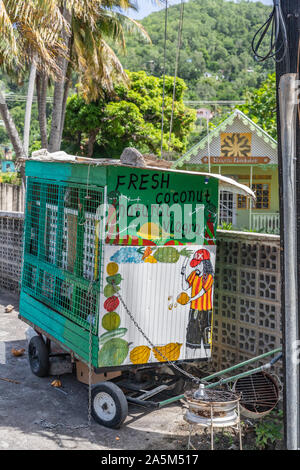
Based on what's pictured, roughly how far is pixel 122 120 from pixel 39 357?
2305 cm

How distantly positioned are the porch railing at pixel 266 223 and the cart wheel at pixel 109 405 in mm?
15559

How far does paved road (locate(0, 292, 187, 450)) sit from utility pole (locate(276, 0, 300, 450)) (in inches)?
59.7

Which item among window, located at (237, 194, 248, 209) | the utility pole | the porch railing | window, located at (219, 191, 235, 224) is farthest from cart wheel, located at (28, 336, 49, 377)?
window, located at (237, 194, 248, 209)

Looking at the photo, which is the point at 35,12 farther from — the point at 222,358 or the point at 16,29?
the point at 222,358

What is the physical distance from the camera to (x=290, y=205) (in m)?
4.04

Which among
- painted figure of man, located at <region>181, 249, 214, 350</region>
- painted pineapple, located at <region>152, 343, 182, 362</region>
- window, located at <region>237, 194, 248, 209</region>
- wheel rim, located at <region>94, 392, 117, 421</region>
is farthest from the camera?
window, located at <region>237, 194, 248, 209</region>

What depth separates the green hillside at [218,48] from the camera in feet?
295

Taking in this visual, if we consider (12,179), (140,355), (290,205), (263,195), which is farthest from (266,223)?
(12,179)

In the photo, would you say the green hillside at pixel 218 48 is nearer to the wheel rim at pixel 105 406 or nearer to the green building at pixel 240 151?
the green building at pixel 240 151

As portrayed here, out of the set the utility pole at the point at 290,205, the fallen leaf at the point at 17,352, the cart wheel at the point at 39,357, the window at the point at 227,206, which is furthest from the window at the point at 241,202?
the utility pole at the point at 290,205

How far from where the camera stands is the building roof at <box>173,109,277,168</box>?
19844mm

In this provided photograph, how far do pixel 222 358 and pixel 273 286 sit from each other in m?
1.34

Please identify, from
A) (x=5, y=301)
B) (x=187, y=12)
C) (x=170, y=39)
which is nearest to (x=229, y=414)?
(x=5, y=301)

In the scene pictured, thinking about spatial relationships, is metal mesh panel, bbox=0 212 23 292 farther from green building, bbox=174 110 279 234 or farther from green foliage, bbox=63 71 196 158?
green foliage, bbox=63 71 196 158
